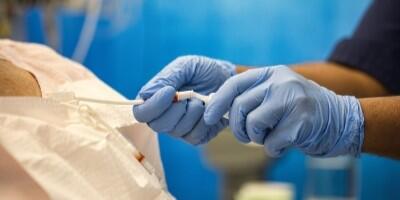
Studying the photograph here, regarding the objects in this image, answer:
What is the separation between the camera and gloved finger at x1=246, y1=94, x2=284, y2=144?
2.77ft

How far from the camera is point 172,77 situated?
Answer: 3.22 ft

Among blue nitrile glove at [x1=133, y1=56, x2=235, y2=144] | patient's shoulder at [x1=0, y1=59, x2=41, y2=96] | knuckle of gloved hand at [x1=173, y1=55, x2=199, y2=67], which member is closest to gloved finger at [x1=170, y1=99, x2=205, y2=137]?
blue nitrile glove at [x1=133, y1=56, x2=235, y2=144]

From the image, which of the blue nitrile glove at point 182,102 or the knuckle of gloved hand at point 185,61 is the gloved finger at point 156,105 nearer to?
the blue nitrile glove at point 182,102

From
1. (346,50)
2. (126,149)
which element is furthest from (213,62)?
(346,50)

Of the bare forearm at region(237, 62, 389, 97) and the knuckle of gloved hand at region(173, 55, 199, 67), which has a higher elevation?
the knuckle of gloved hand at region(173, 55, 199, 67)

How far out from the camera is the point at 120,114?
96 cm

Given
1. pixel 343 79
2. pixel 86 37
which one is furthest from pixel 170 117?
pixel 86 37

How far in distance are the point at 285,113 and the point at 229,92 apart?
9 cm

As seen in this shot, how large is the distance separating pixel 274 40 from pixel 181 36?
0.43 m

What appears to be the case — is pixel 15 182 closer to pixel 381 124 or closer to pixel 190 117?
pixel 190 117

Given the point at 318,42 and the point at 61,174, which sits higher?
the point at 61,174

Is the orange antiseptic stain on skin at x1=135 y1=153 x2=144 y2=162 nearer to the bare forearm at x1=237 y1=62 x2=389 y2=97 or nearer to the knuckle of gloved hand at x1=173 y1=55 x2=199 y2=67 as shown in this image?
the knuckle of gloved hand at x1=173 y1=55 x2=199 y2=67

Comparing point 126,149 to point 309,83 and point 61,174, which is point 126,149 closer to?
point 61,174

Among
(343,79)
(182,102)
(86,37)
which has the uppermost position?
(182,102)
